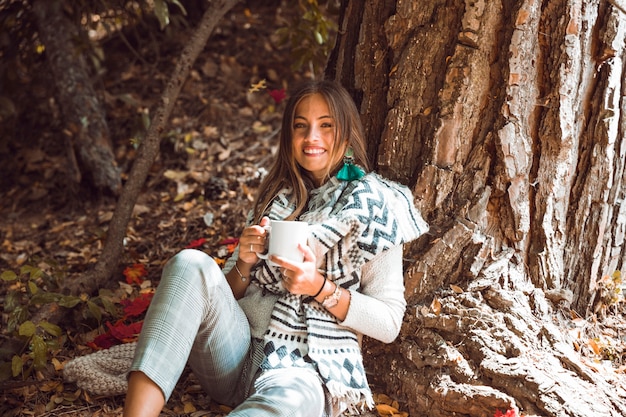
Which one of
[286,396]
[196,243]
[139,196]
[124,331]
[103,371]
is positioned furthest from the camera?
[139,196]

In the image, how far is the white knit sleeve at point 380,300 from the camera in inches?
88.6

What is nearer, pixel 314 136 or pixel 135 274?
pixel 314 136

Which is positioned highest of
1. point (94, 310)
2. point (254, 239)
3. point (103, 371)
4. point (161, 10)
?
point (161, 10)

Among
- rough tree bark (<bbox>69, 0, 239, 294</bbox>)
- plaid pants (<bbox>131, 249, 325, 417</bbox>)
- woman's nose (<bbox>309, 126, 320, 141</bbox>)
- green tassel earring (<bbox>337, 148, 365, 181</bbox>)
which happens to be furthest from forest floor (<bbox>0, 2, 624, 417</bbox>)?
woman's nose (<bbox>309, 126, 320, 141</bbox>)

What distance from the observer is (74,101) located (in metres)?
4.26

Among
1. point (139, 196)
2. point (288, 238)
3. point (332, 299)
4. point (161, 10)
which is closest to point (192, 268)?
point (288, 238)

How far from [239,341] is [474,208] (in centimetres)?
108

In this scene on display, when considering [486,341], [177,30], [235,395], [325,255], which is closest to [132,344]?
[235,395]

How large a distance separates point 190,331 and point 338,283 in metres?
0.59

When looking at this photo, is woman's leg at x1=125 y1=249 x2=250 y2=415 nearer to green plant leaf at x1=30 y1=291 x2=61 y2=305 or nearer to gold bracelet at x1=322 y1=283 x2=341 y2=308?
gold bracelet at x1=322 y1=283 x2=341 y2=308

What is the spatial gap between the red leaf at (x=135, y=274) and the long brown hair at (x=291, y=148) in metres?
1.03

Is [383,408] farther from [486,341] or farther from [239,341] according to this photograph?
[239,341]

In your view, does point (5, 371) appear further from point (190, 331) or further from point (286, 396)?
point (286, 396)

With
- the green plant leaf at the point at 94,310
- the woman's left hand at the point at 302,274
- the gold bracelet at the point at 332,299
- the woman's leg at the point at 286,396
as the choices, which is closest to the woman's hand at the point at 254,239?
the woman's left hand at the point at 302,274
